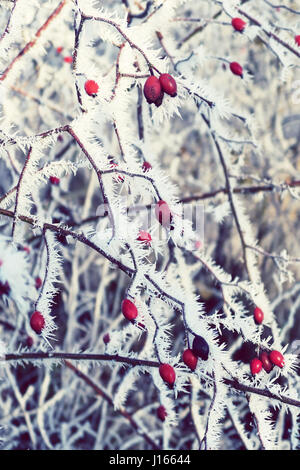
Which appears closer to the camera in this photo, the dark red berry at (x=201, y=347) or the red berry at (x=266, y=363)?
the dark red berry at (x=201, y=347)

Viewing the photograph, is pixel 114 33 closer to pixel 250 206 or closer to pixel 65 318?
pixel 65 318

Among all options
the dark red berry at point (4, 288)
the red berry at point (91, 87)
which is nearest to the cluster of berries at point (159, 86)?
the red berry at point (91, 87)

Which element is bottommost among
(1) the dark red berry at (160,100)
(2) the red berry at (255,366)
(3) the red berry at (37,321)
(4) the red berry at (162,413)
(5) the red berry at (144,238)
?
(4) the red berry at (162,413)

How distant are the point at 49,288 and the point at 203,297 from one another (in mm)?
2765

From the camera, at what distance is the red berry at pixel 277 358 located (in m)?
0.96

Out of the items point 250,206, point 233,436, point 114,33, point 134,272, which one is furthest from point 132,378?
point 250,206

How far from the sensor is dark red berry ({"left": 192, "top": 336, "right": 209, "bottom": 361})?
804 millimetres

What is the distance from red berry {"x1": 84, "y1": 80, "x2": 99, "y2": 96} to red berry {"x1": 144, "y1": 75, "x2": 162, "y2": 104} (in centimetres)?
11

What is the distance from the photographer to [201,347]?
0.81m

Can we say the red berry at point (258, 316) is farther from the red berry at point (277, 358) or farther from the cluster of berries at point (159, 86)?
the cluster of berries at point (159, 86)

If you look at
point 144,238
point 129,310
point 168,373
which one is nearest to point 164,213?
point 144,238

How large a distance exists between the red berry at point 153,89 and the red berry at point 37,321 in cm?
46

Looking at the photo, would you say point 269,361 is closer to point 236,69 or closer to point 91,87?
point 91,87
